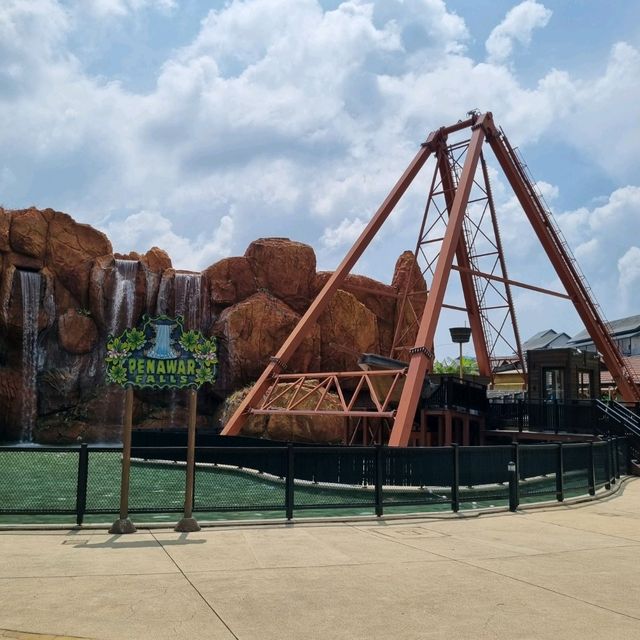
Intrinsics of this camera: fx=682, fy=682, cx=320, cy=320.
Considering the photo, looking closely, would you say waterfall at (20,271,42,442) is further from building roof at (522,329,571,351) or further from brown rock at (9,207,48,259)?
building roof at (522,329,571,351)

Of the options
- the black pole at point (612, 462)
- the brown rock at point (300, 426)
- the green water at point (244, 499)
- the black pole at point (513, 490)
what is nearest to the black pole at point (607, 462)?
the black pole at point (612, 462)

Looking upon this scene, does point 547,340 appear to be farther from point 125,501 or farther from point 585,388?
point 125,501

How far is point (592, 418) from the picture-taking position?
2684 cm

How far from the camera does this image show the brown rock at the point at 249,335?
47.4 m

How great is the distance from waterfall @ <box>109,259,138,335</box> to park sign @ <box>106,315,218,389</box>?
122ft

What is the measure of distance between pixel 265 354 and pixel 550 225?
20.8 m

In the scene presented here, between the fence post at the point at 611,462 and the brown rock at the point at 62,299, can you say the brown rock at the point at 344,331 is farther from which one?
the fence post at the point at 611,462

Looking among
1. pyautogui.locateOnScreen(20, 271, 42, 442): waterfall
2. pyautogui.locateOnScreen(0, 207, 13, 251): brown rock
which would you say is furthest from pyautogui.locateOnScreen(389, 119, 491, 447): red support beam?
pyautogui.locateOnScreen(0, 207, 13, 251): brown rock

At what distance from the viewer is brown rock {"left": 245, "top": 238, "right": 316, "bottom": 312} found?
51594 millimetres

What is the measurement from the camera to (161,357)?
41.1 feet

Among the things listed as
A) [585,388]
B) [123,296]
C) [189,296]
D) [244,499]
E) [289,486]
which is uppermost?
[189,296]

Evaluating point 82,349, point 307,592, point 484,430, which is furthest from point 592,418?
point 82,349

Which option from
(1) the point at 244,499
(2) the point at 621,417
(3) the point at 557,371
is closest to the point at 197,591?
(1) the point at 244,499

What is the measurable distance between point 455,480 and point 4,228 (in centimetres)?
3979
